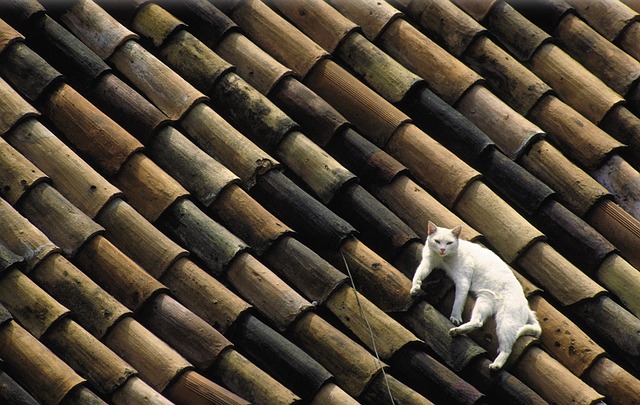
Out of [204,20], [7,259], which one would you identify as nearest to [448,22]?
[204,20]

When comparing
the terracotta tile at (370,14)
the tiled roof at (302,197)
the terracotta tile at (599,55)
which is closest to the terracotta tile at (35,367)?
the tiled roof at (302,197)

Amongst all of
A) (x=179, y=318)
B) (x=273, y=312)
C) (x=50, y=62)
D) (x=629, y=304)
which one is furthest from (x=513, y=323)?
(x=50, y=62)

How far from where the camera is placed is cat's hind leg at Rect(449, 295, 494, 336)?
545 centimetres

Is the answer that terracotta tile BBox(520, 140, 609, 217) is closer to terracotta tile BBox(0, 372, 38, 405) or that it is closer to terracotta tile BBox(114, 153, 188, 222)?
terracotta tile BBox(114, 153, 188, 222)

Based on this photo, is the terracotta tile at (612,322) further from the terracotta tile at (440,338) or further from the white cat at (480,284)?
the terracotta tile at (440,338)

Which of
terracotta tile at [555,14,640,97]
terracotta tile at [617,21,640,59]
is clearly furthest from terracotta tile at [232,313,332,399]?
terracotta tile at [617,21,640,59]

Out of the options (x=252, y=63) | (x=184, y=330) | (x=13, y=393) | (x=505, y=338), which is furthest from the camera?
(x=252, y=63)

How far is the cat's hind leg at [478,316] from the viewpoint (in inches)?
215

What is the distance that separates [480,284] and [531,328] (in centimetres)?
38

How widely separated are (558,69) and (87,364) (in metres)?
3.34

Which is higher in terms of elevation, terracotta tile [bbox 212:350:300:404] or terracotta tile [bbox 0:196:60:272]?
terracotta tile [bbox 212:350:300:404]

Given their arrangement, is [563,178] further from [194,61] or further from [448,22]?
[194,61]

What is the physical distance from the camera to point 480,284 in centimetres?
578

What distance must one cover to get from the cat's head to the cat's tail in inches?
19.0
